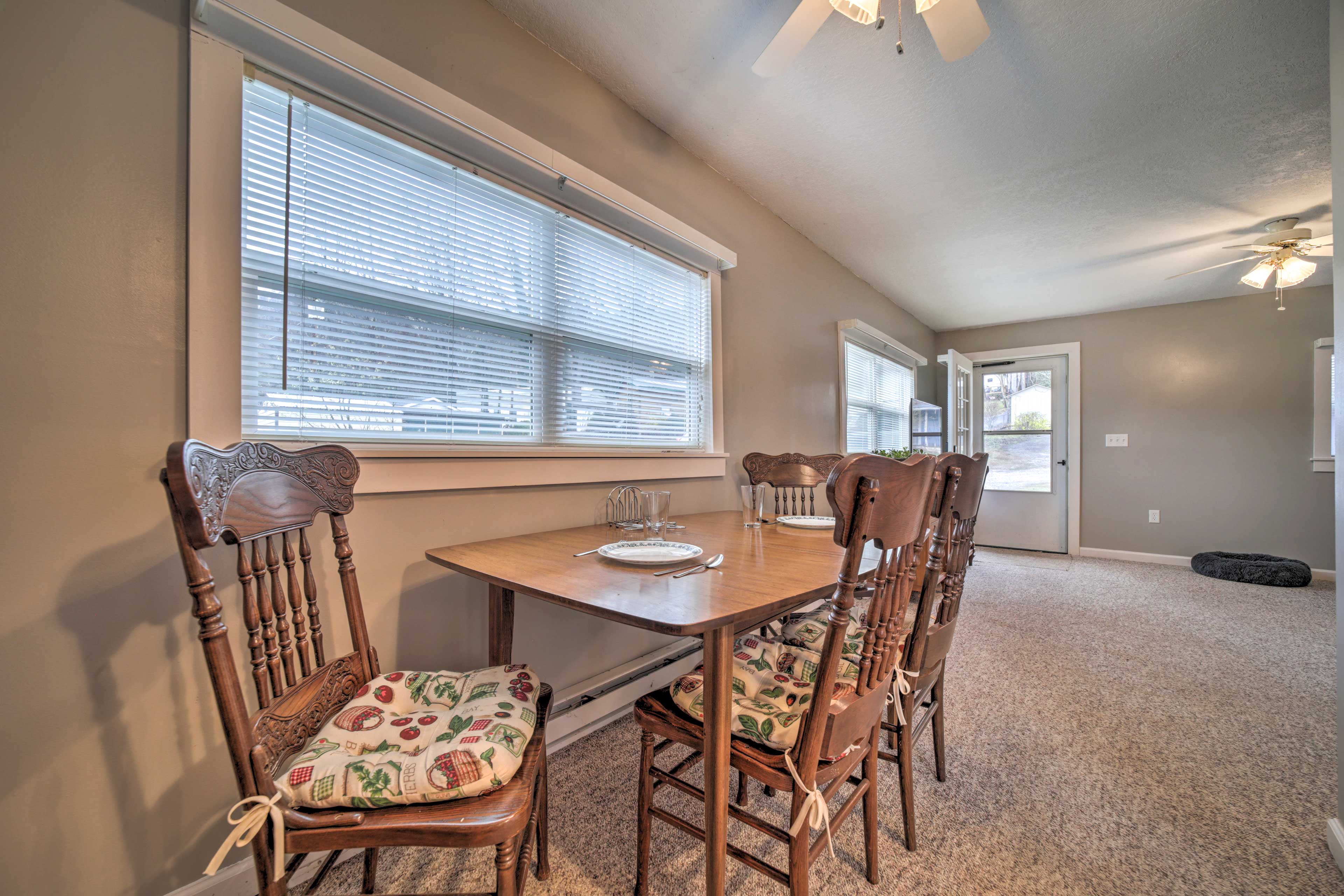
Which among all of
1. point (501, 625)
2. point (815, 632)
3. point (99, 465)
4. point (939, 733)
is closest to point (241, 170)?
point (99, 465)

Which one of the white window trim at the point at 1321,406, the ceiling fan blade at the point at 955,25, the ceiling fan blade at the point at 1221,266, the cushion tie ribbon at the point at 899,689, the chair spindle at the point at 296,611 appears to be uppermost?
the ceiling fan blade at the point at 1221,266

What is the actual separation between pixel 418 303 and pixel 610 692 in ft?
5.02

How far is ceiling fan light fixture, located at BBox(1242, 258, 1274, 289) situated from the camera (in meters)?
3.31

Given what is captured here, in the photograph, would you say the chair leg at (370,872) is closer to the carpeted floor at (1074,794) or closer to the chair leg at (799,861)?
the carpeted floor at (1074,794)

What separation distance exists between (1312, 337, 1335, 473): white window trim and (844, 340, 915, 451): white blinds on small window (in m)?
2.98

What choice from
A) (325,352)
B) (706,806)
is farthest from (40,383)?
(706,806)

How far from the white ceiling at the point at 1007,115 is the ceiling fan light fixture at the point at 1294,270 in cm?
30

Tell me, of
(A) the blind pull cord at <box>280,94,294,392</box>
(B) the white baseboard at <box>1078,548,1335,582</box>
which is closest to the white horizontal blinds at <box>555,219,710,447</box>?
(A) the blind pull cord at <box>280,94,294,392</box>

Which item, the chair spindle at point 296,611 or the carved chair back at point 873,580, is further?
the chair spindle at point 296,611

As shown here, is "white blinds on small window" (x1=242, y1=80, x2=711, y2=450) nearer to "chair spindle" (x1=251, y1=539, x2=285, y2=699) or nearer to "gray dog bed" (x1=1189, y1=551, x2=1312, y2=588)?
"chair spindle" (x1=251, y1=539, x2=285, y2=699)

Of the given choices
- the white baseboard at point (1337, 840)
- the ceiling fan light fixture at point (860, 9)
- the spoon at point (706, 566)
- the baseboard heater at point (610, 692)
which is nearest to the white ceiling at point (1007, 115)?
the ceiling fan light fixture at point (860, 9)

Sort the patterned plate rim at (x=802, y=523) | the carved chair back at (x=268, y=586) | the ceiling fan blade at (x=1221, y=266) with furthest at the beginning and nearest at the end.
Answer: the ceiling fan blade at (x=1221, y=266), the patterned plate rim at (x=802, y=523), the carved chair back at (x=268, y=586)

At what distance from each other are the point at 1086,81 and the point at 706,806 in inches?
110

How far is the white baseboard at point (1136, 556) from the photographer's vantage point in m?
4.63
